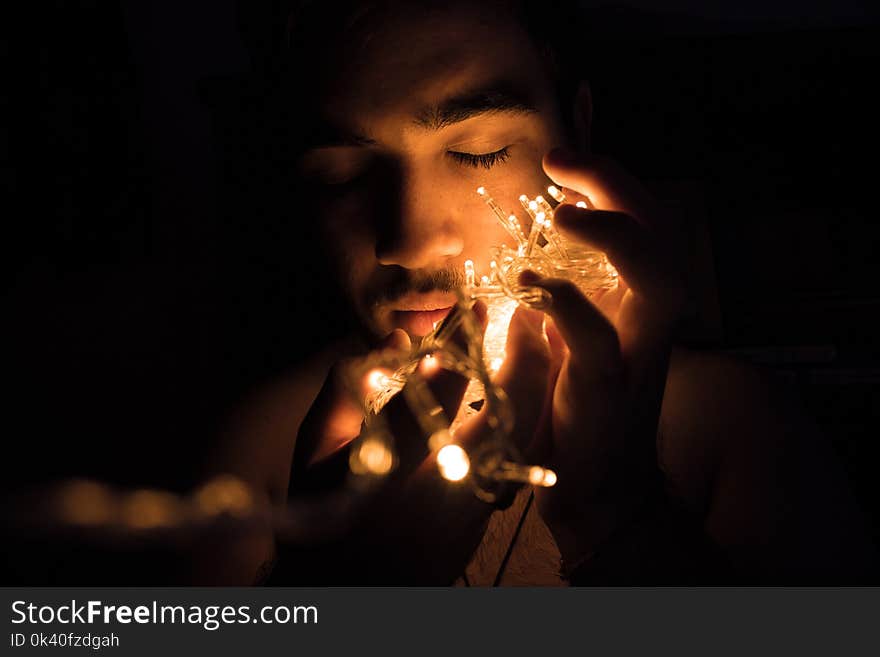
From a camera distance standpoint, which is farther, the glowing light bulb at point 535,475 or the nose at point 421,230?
the nose at point 421,230

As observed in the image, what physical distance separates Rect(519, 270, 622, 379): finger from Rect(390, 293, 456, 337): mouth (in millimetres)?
277

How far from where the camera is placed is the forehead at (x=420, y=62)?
0.94 m

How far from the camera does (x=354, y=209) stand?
1043 mm

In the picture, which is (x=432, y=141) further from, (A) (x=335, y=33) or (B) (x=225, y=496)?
(B) (x=225, y=496)

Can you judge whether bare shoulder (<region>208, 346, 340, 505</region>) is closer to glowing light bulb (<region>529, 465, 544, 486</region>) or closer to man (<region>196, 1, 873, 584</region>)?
man (<region>196, 1, 873, 584</region>)

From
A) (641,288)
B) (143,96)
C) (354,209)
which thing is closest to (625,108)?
(354,209)

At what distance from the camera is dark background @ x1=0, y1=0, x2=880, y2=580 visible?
55.2 inches

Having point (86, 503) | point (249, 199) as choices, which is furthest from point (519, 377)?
point (249, 199)

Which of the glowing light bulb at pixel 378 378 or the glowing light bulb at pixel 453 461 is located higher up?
the glowing light bulb at pixel 378 378

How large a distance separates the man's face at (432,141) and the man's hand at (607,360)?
208 millimetres

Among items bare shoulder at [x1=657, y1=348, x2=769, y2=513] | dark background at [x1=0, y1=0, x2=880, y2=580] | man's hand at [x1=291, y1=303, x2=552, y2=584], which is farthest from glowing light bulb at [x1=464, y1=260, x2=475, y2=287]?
dark background at [x1=0, y1=0, x2=880, y2=580]

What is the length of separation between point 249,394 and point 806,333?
1.19 m

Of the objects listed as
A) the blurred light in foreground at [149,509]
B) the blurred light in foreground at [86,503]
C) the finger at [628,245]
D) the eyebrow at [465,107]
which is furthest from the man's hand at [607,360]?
the blurred light in foreground at [86,503]

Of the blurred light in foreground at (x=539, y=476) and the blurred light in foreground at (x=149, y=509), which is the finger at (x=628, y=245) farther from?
the blurred light in foreground at (x=149, y=509)
